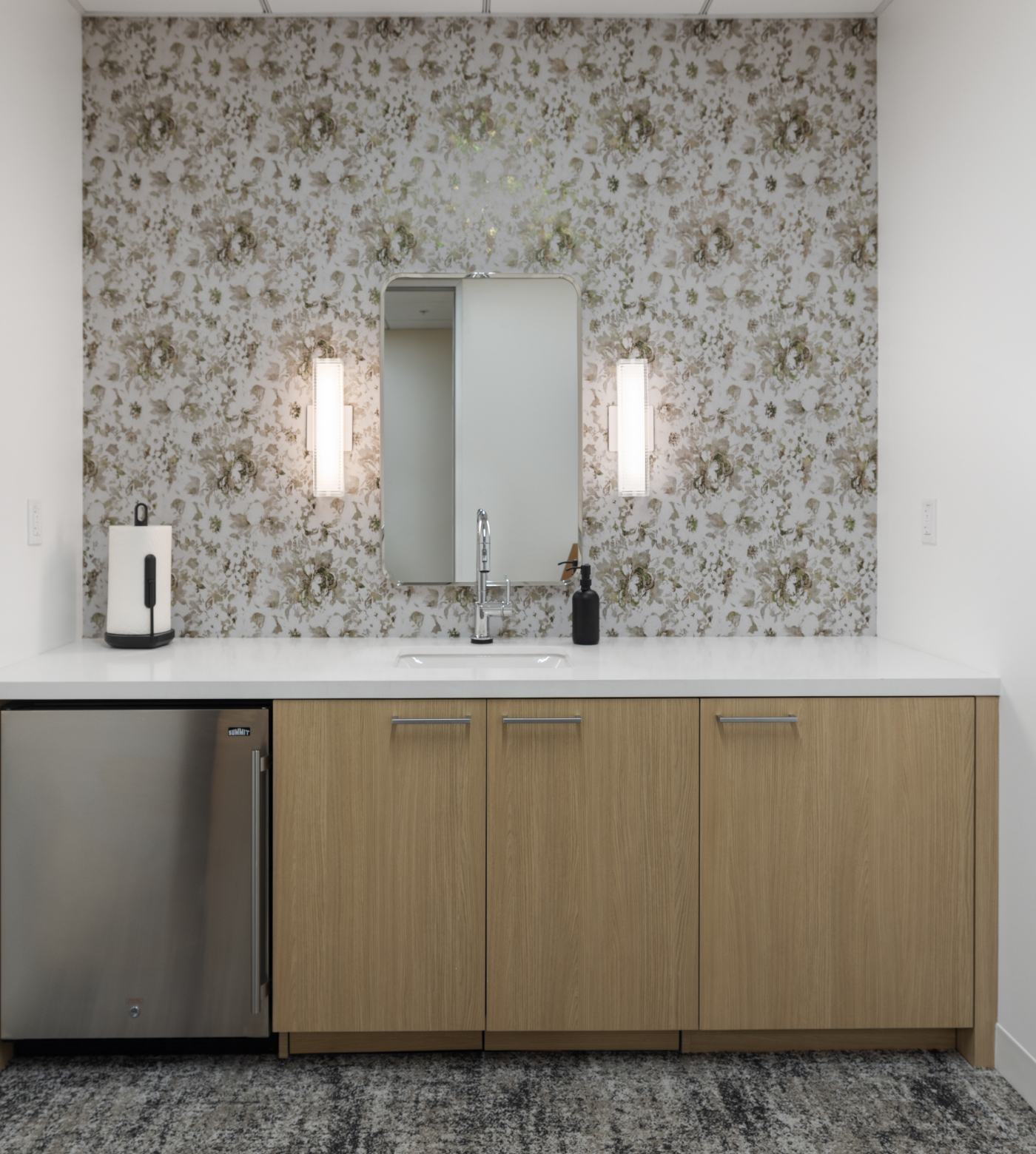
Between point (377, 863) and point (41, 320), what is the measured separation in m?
1.61

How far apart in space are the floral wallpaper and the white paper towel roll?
199 millimetres

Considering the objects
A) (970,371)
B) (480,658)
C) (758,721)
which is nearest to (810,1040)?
(758,721)

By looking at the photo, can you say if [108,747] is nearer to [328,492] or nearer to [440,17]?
[328,492]

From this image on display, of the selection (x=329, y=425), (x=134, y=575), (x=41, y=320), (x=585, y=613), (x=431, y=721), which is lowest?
(x=431, y=721)

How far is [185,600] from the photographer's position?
2625mm

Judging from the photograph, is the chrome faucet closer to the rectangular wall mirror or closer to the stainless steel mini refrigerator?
the rectangular wall mirror

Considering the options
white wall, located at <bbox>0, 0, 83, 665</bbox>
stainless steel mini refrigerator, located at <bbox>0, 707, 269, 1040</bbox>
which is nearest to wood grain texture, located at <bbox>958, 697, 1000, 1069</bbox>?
stainless steel mini refrigerator, located at <bbox>0, 707, 269, 1040</bbox>

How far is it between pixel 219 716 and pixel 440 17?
2.03 metres

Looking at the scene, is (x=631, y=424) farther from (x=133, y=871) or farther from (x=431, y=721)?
(x=133, y=871)

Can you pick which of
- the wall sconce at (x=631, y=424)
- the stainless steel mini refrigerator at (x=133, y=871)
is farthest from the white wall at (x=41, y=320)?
the wall sconce at (x=631, y=424)

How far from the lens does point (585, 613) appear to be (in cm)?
251

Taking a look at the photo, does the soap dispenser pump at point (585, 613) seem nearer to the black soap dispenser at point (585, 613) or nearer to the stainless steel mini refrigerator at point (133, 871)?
the black soap dispenser at point (585, 613)

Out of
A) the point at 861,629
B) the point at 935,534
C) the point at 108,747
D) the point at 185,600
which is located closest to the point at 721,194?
the point at 935,534

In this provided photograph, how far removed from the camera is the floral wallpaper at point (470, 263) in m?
2.58
